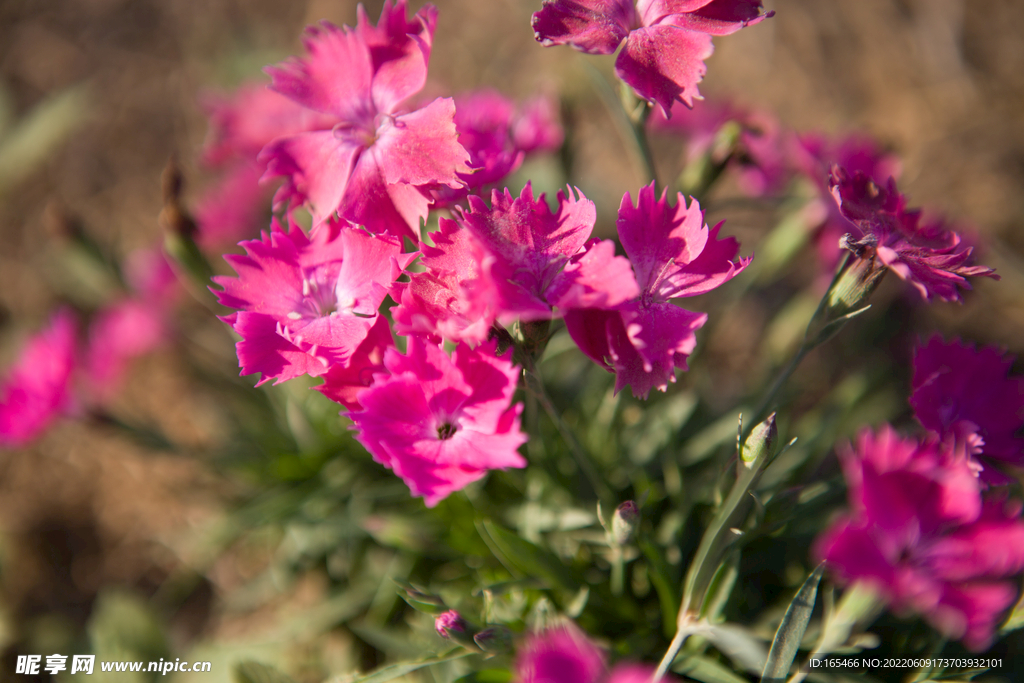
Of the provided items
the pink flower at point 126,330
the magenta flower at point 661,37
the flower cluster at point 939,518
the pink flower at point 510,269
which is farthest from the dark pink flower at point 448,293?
the pink flower at point 126,330

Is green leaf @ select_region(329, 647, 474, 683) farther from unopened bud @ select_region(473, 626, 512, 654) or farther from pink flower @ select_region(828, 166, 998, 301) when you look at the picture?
pink flower @ select_region(828, 166, 998, 301)

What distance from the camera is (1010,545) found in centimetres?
105

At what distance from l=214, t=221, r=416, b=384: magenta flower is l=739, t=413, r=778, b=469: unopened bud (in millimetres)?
557

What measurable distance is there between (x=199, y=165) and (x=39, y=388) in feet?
2.89

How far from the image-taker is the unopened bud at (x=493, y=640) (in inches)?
39.8

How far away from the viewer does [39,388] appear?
168 centimetres

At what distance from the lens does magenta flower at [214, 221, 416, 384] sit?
3.14ft

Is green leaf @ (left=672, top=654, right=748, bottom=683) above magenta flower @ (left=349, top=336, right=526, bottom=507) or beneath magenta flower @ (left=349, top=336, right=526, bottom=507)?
beneath

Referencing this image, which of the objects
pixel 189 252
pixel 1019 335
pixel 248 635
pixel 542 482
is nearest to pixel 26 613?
pixel 248 635

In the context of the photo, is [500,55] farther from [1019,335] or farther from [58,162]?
[1019,335]

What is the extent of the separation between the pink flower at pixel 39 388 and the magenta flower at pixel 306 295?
97 centimetres

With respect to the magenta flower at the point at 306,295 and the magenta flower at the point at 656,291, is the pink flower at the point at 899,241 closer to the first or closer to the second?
the magenta flower at the point at 656,291

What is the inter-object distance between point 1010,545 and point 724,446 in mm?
657

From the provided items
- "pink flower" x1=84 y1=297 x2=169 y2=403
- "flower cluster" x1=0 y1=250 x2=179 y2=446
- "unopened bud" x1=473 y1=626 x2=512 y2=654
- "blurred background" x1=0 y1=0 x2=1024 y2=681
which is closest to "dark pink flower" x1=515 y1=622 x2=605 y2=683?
"unopened bud" x1=473 y1=626 x2=512 y2=654
